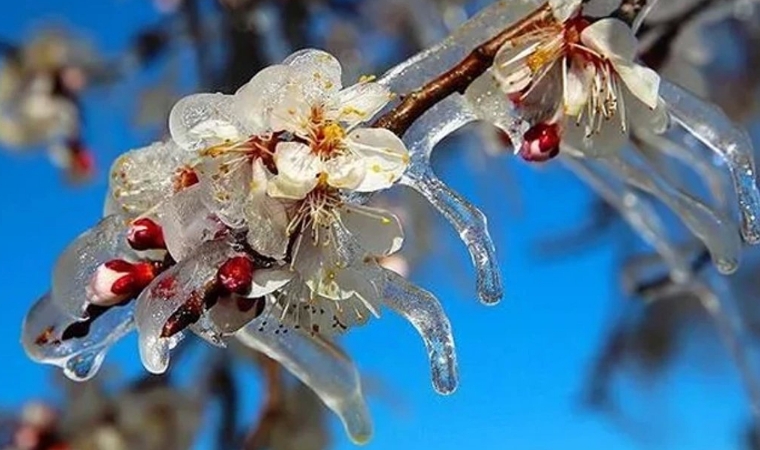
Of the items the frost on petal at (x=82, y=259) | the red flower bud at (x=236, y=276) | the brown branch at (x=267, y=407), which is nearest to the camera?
the red flower bud at (x=236, y=276)

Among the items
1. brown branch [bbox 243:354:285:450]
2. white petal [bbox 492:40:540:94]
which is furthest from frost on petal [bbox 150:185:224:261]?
brown branch [bbox 243:354:285:450]

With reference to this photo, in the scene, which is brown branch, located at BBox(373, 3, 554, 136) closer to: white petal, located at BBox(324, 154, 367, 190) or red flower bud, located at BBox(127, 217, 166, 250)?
white petal, located at BBox(324, 154, 367, 190)

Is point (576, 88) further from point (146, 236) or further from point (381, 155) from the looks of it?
point (146, 236)

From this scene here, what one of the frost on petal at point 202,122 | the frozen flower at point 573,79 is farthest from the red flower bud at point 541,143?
the frost on petal at point 202,122

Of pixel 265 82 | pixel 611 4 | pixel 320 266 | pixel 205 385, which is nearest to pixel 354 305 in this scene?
pixel 320 266

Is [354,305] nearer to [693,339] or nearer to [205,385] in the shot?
[205,385]

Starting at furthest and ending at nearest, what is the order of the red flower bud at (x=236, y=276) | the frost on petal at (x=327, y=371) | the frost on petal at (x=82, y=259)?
the frost on petal at (x=327, y=371), the frost on petal at (x=82, y=259), the red flower bud at (x=236, y=276)

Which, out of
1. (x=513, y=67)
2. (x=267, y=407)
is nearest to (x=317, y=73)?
(x=513, y=67)

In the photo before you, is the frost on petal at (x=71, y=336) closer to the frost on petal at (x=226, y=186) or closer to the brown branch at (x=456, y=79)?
the frost on petal at (x=226, y=186)
